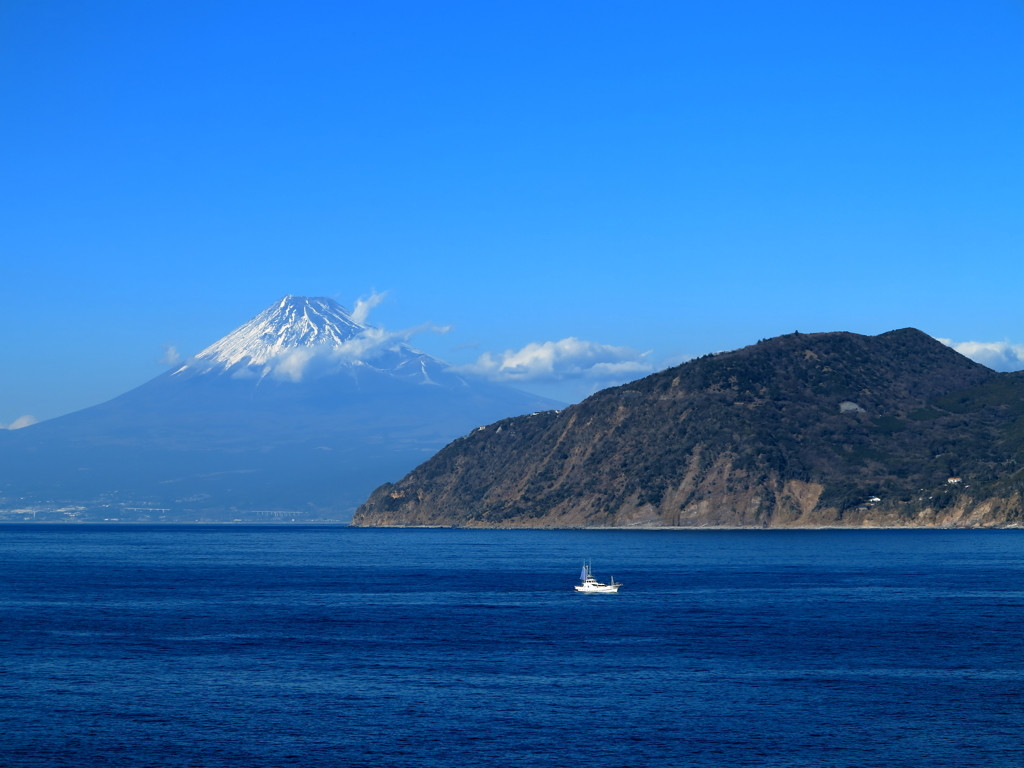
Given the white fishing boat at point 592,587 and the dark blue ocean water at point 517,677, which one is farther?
the white fishing boat at point 592,587

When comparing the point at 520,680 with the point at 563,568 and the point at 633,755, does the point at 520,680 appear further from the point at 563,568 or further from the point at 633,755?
the point at 563,568

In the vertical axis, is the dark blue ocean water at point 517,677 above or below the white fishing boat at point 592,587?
below

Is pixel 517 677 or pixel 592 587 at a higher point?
pixel 592 587

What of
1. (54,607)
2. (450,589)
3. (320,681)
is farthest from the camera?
(450,589)

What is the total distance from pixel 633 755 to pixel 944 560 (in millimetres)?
142237

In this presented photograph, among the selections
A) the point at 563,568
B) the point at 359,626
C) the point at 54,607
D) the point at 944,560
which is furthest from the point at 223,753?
the point at 944,560

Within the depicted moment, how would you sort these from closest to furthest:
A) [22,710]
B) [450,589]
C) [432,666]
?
[22,710]
[432,666]
[450,589]

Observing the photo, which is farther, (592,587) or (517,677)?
(592,587)

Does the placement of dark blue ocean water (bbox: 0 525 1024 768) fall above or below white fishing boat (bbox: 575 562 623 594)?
below

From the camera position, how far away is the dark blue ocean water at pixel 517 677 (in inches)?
2325

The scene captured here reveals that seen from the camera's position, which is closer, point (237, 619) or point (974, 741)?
point (974, 741)

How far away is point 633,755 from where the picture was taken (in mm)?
57875

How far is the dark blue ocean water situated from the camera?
59.1 metres

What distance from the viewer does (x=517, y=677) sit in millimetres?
77812
